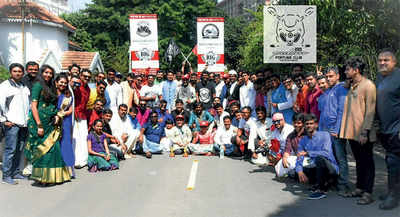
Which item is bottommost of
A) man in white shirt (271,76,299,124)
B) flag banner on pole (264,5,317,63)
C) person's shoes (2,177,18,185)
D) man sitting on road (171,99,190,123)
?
person's shoes (2,177,18,185)

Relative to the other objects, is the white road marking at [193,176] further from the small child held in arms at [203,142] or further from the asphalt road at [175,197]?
the small child held in arms at [203,142]

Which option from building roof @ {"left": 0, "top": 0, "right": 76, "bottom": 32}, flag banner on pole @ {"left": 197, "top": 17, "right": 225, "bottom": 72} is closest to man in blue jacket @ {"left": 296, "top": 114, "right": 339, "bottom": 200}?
flag banner on pole @ {"left": 197, "top": 17, "right": 225, "bottom": 72}

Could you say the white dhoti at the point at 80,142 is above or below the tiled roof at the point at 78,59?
below

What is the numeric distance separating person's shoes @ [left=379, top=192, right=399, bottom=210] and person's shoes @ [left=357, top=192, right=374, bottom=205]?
0.23m

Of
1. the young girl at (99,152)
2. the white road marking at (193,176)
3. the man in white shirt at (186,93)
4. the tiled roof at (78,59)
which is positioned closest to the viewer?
the white road marking at (193,176)

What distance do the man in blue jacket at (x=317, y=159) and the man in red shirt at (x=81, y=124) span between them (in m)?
4.56

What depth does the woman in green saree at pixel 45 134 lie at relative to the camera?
6.68 metres

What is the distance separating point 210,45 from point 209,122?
4.79 m

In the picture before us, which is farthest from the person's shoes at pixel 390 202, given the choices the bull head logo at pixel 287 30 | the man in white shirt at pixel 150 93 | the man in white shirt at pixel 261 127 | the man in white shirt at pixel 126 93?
the man in white shirt at pixel 150 93

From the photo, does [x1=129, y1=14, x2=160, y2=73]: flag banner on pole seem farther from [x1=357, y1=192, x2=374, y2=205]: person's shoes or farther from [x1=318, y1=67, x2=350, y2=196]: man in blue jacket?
[x1=357, y1=192, x2=374, y2=205]: person's shoes

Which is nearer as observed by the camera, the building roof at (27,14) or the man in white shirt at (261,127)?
the man in white shirt at (261,127)

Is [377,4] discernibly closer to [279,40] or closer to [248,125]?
[279,40]

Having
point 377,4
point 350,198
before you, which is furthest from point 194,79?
point 350,198

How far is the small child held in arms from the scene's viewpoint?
1024cm
